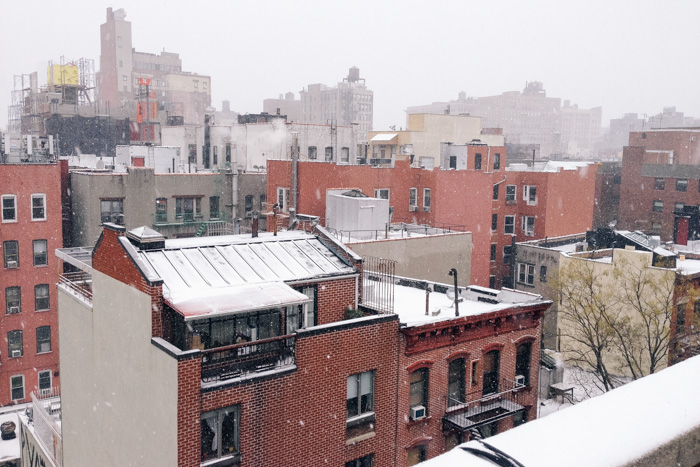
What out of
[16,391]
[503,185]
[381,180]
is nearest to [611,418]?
[381,180]

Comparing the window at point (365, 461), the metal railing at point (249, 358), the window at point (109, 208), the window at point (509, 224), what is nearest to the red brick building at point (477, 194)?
the window at point (509, 224)

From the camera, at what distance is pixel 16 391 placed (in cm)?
4509

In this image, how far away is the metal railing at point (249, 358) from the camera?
16.8 m

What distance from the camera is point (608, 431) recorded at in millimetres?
2584

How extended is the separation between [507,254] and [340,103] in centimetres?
12104

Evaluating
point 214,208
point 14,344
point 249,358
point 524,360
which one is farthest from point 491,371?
point 14,344

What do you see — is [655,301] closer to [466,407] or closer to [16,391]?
[466,407]

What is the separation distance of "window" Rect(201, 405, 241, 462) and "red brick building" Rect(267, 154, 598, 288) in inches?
1068

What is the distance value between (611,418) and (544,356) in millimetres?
34415

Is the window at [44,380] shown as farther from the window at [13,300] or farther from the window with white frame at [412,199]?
the window with white frame at [412,199]

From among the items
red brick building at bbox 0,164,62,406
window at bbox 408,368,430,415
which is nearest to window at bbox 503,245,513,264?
red brick building at bbox 0,164,62,406

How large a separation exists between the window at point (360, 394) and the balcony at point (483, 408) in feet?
10.5

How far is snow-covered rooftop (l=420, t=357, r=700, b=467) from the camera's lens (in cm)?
240

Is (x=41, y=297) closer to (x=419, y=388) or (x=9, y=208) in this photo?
(x=9, y=208)
